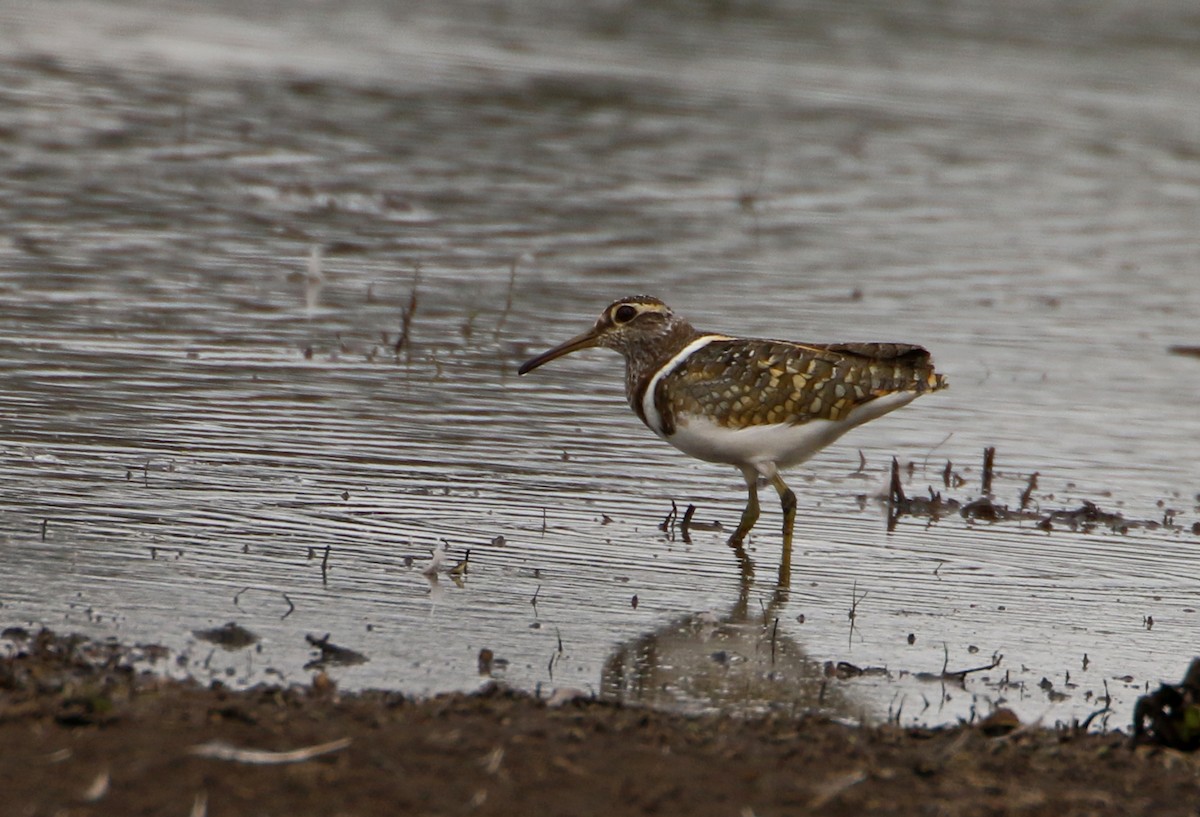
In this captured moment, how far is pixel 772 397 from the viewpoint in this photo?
878 cm

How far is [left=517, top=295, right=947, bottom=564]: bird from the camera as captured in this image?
8766 mm

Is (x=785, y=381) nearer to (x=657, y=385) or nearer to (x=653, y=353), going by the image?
(x=657, y=385)

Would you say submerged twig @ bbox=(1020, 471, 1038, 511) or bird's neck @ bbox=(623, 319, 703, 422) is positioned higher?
bird's neck @ bbox=(623, 319, 703, 422)

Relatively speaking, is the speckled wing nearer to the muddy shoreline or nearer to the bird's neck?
the bird's neck

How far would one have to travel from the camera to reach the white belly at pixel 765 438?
8758mm

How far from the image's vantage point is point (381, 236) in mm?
15469

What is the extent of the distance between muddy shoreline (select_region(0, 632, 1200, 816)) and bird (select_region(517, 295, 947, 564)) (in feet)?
8.93

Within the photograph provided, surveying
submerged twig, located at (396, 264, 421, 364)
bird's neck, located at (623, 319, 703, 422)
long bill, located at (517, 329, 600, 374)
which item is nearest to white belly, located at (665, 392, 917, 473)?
bird's neck, located at (623, 319, 703, 422)

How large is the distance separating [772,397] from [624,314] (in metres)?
1.08

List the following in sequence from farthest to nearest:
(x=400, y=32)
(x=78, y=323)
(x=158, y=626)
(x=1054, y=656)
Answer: (x=400, y=32) → (x=78, y=323) → (x=1054, y=656) → (x=158, y=626)

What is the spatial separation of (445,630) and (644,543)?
1.73m

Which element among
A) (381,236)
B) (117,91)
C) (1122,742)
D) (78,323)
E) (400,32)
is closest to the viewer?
(1122,742)

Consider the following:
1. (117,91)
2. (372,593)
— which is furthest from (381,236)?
(372,593)

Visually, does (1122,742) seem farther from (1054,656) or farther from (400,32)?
(400,32)
